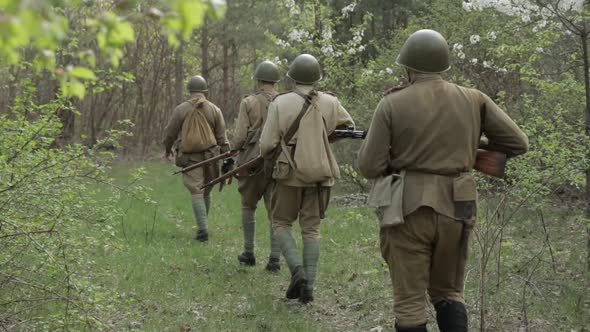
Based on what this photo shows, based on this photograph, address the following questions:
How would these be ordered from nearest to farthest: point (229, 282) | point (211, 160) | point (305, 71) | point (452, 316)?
1. point (452, 316)
2. point (305, 71)
3. point (229, 282)
4. point (211, 160)

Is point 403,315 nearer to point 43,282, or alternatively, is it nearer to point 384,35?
point 43,282

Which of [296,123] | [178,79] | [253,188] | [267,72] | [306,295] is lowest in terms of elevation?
[306,295]

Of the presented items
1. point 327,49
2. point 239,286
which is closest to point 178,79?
point 327,49

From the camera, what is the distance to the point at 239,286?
773 centimetres

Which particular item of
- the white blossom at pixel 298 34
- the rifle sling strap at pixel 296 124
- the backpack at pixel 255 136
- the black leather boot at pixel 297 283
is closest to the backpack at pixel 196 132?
the backpack at pixel 255 136

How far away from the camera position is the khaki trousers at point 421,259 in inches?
175

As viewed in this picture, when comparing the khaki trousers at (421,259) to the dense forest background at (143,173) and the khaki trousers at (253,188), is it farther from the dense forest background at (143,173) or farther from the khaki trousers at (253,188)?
the khaki trousers at (253,188)

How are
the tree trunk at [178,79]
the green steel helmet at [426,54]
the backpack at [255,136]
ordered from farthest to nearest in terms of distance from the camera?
1. the tree trunk at [178,79]
2. the backpack at [255,136]
3. the green steel helmet at [426,54]

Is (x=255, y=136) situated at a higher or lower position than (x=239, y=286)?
higher

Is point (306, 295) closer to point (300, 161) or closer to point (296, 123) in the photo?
point (300, 161)

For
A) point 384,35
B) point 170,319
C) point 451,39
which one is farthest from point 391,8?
point 170,319

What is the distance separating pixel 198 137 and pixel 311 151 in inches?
152

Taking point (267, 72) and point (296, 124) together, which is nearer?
point (296, 124)

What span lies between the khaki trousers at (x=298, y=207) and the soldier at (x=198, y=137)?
3.52m
